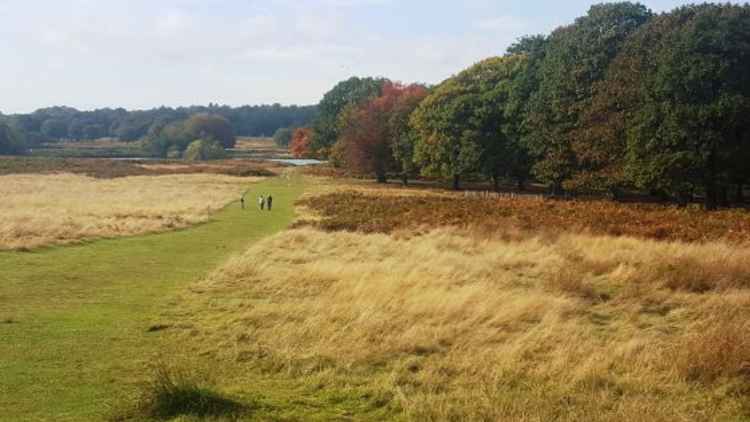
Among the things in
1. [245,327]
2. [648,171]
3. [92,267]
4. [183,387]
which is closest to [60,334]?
[245,327]

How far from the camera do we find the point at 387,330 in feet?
36.0

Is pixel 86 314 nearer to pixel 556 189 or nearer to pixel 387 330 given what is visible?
pixel 387 330

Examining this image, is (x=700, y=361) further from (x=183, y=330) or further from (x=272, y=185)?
(x=272, y=185)

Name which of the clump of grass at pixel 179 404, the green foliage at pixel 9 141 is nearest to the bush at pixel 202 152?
the green foliage at pixel 9 141

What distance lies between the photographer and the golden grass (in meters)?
24.1

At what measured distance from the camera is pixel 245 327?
11.7 metres

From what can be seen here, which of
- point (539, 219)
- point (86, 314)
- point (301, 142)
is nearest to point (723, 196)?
point (539, 219)

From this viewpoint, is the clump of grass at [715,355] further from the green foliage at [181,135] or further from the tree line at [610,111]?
the green foliage at [181,135]

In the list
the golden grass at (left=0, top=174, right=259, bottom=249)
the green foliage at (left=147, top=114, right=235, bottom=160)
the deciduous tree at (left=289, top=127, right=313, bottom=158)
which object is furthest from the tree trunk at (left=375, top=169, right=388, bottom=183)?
the green foliage at (left=147, top=114, right=235, bottom=160)

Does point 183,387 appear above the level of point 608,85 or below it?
below

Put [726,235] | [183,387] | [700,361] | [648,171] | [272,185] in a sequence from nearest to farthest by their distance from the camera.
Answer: [183,387], [700,361], [726,235], [648,171], [272,185]

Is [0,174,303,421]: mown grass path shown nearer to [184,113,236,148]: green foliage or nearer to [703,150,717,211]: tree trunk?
[703,150,717,211]: tree trunk

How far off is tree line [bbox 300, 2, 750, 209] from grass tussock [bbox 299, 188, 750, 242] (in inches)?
205

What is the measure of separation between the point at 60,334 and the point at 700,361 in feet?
33.2
